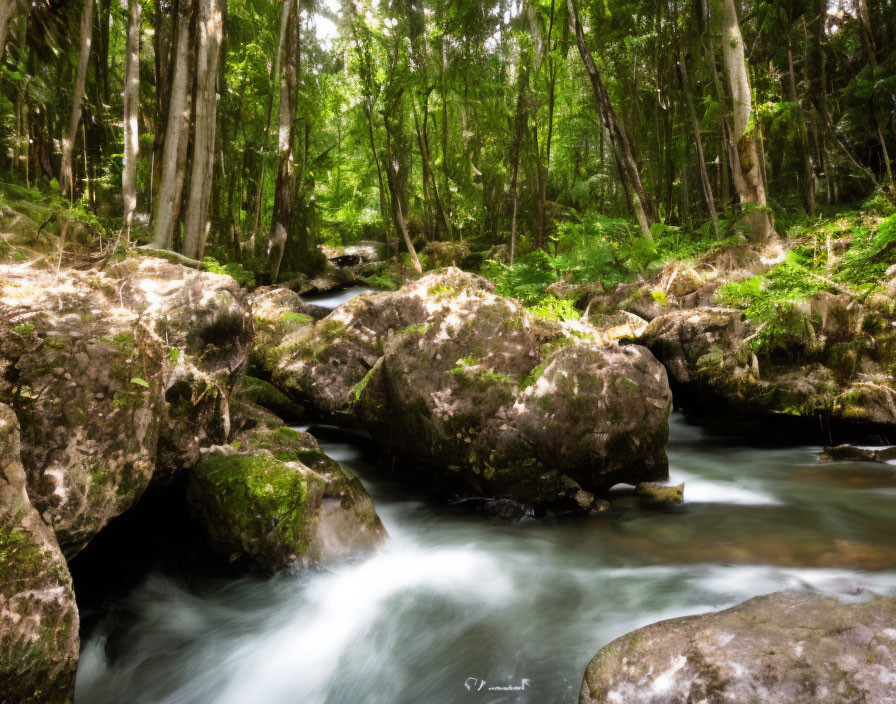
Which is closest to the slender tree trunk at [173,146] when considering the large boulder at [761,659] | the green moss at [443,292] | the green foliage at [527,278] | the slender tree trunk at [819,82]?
the green moss at [443,292]

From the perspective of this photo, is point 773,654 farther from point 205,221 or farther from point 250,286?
point 250,286

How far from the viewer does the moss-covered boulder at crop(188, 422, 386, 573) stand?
392 cm

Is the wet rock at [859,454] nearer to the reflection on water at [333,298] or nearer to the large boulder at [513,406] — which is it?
the large boulder at [513,406]

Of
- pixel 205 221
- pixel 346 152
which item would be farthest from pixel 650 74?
pixel 205 221

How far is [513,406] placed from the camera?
5.12 metres

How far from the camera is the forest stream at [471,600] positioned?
11.0ft

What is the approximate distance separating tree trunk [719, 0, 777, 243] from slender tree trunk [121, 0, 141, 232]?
11240 millimetres

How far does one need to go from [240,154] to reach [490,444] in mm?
15425

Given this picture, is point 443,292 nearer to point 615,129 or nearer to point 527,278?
point 527,278

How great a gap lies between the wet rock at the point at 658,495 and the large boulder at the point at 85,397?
4150 millimetres

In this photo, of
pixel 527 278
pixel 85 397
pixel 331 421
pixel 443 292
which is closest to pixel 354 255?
pixel 527 278

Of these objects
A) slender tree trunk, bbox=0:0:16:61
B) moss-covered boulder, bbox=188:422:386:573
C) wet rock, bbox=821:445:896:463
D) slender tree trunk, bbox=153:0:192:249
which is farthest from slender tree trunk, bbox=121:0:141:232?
wet rock, bbox=821:445:896:463

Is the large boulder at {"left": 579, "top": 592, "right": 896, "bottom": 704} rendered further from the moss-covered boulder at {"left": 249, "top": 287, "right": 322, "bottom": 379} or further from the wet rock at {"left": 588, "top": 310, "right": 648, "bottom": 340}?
the wet rock at {"left": 588, "top": 310, "right": 648, "bottom": 340}

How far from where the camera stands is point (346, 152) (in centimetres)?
2312
